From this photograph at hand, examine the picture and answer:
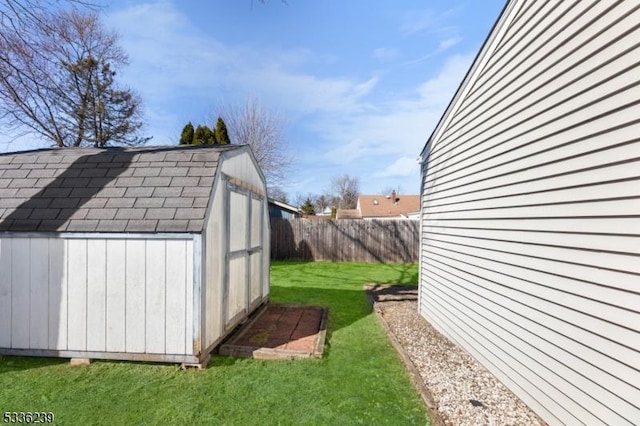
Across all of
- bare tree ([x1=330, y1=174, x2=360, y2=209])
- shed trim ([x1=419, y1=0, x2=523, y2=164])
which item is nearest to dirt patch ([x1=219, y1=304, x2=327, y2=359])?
shed trim ([x1=419, y1=0, x2=523, y2=164])

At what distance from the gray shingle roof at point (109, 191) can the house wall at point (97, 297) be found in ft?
0.64

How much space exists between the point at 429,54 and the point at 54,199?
892cm

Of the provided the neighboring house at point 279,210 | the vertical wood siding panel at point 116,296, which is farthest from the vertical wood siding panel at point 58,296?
the neighboring house at point 279,210

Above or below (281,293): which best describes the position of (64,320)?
above

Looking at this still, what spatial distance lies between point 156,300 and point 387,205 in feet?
112

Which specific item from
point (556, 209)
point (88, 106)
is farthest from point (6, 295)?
point (88, 106)

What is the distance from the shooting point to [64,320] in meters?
3.72

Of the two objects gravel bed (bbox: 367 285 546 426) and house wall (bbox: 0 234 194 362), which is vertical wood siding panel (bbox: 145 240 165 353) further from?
gravel bed (bbox: 367 285 546 426)

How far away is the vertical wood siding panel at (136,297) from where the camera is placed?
11.9 feet

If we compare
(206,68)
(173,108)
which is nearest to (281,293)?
(206,68)

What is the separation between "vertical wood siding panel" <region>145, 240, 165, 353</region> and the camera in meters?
3.61

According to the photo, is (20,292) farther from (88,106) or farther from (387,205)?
(387,205)

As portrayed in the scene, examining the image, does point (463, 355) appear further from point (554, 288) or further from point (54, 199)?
point (54, 199)

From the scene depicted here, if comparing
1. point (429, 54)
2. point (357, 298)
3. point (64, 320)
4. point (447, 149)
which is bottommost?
point (357, 298)
